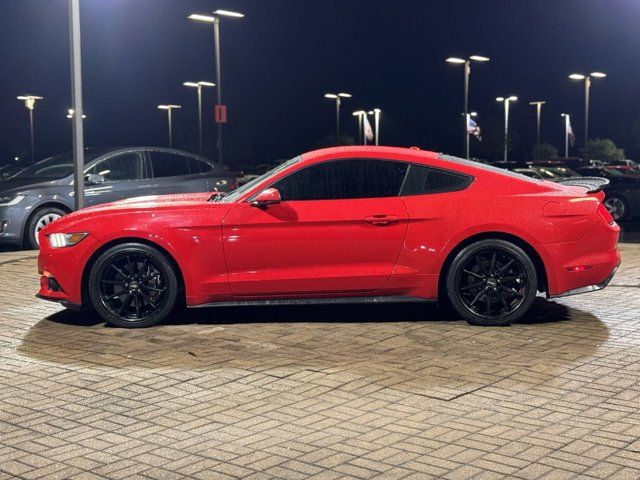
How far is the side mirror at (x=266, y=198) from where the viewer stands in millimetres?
8422

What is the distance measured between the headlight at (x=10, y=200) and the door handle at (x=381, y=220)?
849 cm

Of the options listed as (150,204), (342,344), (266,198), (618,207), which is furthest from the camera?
→ (618,207)

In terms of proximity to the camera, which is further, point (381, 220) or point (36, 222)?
point (36, 222)

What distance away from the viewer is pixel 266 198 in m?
8.43

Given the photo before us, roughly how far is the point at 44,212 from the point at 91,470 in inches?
445

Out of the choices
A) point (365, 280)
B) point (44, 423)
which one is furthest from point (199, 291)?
point (44, 423)

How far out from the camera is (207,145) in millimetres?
96250

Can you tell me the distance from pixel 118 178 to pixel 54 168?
1.34 m

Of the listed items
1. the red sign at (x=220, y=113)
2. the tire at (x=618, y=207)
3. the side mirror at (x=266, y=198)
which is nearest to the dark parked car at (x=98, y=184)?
the side mirror at (x=266, y=198)

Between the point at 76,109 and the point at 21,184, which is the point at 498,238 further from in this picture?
the point at 21,184

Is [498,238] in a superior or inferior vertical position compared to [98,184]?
inferior

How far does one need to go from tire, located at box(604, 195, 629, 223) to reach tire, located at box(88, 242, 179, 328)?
49.2ft

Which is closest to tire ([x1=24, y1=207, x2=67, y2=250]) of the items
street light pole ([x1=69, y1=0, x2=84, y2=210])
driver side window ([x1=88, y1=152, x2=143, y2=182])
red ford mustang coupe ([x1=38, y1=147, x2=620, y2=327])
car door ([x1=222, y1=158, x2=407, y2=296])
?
driver side window ([x1=88, y1=152, x2=143, y2=182])

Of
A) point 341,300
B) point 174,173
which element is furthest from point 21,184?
point 341,300
